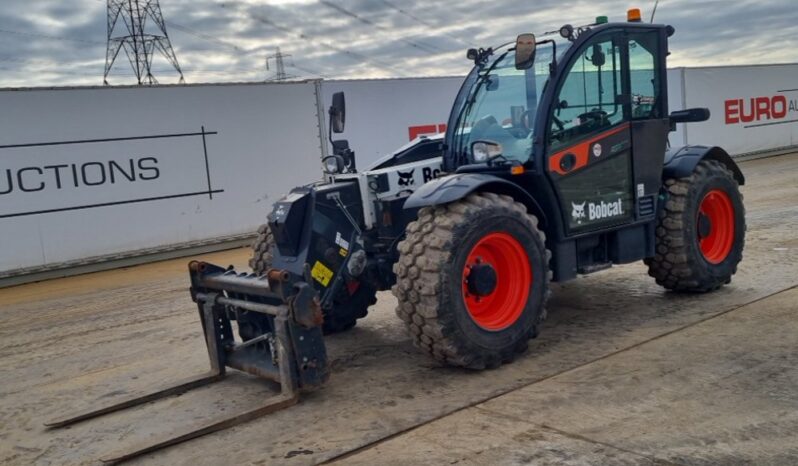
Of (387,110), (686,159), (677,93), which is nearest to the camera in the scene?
(686,159)

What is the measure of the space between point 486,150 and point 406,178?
0.76 metres

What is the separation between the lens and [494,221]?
499 centimetres

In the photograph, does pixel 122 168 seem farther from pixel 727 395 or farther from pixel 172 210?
pixel 727 395

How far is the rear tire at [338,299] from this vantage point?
5910mm

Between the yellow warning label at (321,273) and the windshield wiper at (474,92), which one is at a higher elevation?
the windshield wiper at (474,92)

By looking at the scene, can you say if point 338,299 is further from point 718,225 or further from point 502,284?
point 718,225

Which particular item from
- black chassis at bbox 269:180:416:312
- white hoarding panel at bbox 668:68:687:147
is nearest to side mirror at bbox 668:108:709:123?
black chassis at bbox 269:180:416:312

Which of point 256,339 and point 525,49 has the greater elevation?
point 525,49

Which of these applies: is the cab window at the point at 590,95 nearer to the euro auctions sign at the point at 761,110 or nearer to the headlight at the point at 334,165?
the headlight at the point at 334,165

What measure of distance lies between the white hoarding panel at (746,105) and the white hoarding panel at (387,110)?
27.5 ft

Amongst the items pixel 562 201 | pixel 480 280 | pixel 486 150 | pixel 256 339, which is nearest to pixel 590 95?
pixel 562 201

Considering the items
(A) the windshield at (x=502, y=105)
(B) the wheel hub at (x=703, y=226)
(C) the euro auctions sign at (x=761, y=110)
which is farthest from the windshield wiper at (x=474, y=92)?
(C) the euro auctions sign at (x=761, y=110)

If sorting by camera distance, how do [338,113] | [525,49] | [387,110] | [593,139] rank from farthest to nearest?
[387,110] → [338,113] → [593,139] → [525,49]

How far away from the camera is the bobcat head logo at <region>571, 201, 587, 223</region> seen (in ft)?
18.5
